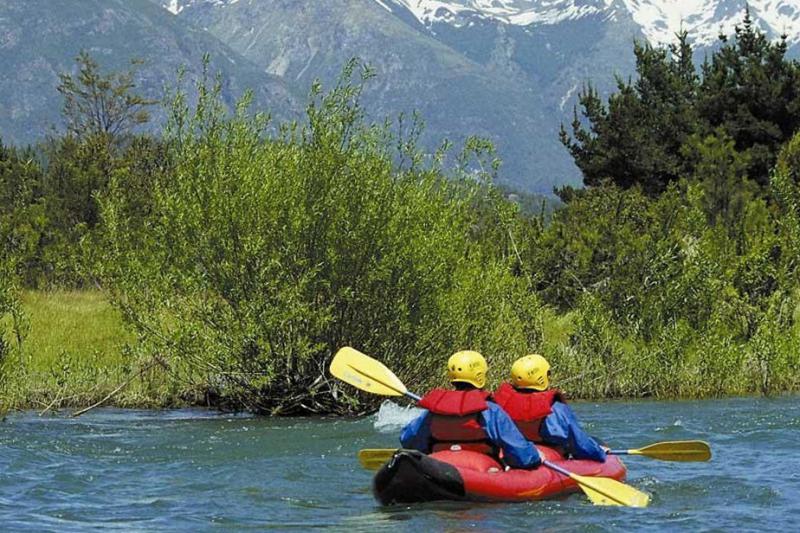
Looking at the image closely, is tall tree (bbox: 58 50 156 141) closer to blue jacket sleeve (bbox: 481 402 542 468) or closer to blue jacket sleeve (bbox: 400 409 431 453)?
blue jacket sleeve (bbox: 400 409 431 453)

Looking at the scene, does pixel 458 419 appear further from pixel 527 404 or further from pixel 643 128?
pixel 643 128

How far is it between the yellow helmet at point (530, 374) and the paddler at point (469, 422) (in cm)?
64

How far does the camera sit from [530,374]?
41.9ft

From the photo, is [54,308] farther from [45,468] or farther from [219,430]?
[45,468]

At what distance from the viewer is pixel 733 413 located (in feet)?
61.6

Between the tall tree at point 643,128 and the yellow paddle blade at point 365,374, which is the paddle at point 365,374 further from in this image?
the tall tree at point 643,128

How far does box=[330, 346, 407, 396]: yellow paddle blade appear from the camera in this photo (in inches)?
578

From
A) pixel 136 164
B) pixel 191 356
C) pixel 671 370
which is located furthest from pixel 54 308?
pixel 136 164

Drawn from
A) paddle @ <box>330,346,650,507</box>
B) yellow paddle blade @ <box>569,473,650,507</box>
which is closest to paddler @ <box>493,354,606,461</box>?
paddle @ <box>330,346,650,507</box>

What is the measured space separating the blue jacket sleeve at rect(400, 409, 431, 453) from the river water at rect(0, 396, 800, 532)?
0.59 m

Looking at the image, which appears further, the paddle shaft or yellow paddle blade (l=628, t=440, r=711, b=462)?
yellow paddle blade (l=628, t=440, r=711, b=462)

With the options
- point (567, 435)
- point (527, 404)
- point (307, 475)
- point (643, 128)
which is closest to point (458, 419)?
point (527, 404)

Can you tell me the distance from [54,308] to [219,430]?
990 centimetres

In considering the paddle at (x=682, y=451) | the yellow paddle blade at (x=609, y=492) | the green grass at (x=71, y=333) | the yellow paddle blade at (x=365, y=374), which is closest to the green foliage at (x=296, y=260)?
the green grass at (x=71, y=333)
